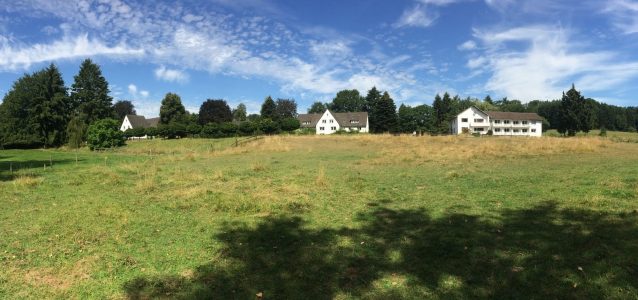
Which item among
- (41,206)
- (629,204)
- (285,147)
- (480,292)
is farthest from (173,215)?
(285,147)

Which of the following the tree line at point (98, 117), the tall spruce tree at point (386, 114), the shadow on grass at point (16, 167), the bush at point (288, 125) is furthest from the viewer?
the tall spruce tree at point (386, 114)

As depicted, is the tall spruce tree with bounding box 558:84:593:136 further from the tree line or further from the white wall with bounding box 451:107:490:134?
the white wall with bounding box 451:107:490:134

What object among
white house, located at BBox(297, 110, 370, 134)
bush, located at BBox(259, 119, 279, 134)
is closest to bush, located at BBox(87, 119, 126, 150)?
bush, located at BBox(259, 119, 279, 134)

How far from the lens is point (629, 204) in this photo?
9.22 metres

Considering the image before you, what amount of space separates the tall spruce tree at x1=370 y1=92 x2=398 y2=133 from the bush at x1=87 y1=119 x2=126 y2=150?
181ft

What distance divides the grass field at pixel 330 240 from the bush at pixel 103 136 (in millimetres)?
49935

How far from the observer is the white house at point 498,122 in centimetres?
10806

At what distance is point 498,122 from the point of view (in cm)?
11012

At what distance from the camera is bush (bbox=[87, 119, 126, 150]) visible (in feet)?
195

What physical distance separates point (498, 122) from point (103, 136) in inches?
3744

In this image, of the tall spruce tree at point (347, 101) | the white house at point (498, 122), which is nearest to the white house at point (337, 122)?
the white house at point (498, 122)

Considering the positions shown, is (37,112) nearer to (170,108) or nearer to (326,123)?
(170,108)

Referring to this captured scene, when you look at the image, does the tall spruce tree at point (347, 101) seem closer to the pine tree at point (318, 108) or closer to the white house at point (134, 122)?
the pine tree at point (318, 108)

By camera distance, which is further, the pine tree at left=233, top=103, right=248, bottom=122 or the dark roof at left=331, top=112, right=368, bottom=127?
the pine tree at left=233, top=103, right=248, bottom=122
